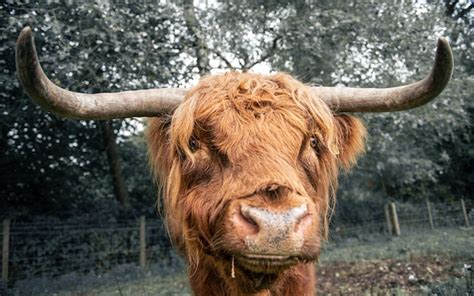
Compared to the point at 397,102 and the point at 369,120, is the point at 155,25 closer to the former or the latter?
the point at 369,120

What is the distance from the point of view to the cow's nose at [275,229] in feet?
6.46

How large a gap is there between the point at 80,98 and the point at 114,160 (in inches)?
425

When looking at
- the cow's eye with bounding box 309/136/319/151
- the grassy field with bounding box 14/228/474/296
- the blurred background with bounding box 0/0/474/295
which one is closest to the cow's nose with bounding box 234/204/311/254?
the cow's eye with bounding box 309/136/319/151

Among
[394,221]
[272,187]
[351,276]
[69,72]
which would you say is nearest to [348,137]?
[272,187]

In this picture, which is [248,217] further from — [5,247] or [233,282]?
[5,247]

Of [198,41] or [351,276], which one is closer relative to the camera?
[351,276]

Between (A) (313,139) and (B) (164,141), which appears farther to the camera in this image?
(B) (164,141)

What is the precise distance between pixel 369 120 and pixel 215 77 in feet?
25.9

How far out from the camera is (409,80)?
33.8ft

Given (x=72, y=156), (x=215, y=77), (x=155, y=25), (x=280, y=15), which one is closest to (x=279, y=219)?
(x=215, y=77)

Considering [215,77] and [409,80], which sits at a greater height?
[409,80]

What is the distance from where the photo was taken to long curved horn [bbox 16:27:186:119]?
213cm

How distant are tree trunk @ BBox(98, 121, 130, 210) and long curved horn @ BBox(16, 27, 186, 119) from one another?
30.5 ft

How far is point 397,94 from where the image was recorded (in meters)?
3.17
